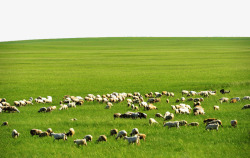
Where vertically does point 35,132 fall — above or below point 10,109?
above

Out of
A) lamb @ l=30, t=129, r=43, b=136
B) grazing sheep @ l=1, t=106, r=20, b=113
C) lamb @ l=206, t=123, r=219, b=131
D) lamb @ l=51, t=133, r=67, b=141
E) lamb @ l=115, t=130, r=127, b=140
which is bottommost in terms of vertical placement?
grazing sheep @ l=1, t=106, r=20, b=113

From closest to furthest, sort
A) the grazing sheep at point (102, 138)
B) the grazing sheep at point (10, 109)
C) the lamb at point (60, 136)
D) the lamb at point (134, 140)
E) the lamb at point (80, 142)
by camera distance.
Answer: the lamb at point (134, 140)
the lamb at point (80, 142)
the grazing sheep at point (102, 138)
the lamb at point (60, 136)
the grazing sheep at point (10, 109)

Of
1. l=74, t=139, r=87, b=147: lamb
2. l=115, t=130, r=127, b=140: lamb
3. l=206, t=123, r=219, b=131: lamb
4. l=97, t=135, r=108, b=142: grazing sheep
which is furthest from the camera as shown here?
l=206, t=123, r=219, b=131: lamb

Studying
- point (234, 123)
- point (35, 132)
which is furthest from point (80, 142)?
point (234, 123)

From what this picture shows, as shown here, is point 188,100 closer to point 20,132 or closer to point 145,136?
point 145,136

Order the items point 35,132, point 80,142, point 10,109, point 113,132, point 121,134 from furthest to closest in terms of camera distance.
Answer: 1. point 10,109
2. point 35,132
3. point 113,132
4. point 121,134
5. point 80,142

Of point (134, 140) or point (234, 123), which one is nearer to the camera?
point (134, 140)

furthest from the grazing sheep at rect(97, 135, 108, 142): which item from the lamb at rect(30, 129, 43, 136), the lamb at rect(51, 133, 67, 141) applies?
the lamb at rect(30, 129, 43, 136)

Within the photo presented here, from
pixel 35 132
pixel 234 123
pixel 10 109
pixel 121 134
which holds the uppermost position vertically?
pixel 234 123

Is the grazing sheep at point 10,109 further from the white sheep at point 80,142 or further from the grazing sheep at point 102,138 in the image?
the grazing sheep at point 102,138

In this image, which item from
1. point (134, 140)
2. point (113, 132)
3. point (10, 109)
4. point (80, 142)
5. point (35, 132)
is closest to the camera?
point (134, 140)

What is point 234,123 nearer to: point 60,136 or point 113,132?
point 113,132

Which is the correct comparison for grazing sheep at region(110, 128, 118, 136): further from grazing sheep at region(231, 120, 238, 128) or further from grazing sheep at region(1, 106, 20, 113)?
grazing sheep at region(1, 106, 20, 113)

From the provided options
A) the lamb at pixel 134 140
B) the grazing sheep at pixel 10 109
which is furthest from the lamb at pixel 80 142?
the grazing sheep at pixel 10 109
